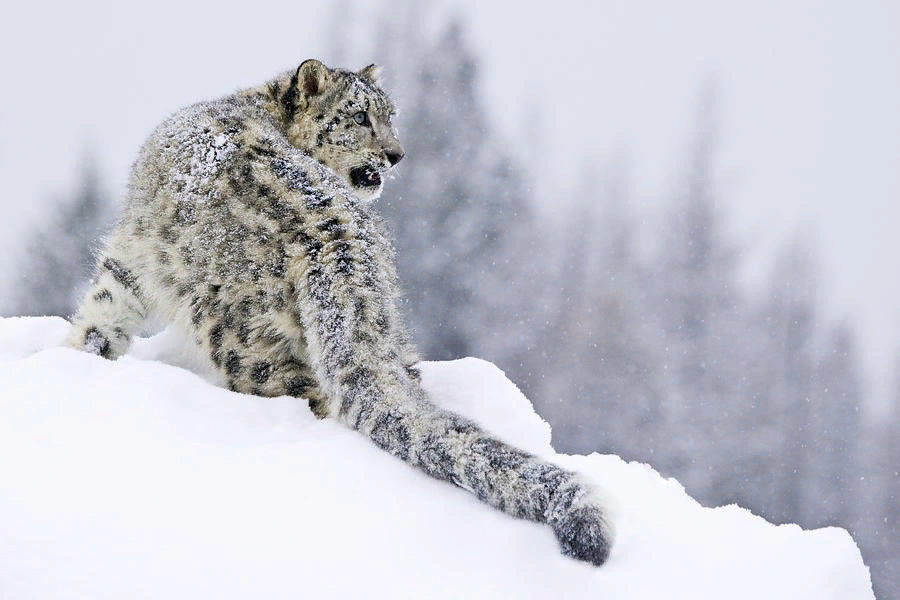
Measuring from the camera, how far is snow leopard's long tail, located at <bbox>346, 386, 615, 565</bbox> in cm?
252

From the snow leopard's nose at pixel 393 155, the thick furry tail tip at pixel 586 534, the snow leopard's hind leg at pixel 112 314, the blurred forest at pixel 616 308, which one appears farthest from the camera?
the blurred forest at pixel 616 308

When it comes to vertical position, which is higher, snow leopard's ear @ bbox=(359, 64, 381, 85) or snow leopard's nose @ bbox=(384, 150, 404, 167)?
snow leopard's ear @ bbox=(359, 64, 381, 85)

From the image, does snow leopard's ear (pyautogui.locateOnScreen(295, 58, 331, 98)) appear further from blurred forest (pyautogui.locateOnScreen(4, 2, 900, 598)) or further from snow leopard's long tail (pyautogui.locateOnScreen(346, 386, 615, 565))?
blurred forest (pyautogui.locateOnScreen(4, 2, 900, 598))

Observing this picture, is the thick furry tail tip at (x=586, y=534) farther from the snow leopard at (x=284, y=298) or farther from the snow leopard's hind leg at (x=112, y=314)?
the snow leopard's hind leg at (x=112, y=314)

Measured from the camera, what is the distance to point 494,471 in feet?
9.18

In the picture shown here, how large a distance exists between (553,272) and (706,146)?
710cm

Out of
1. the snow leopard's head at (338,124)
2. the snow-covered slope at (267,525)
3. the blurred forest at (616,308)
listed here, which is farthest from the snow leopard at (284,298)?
the blurred forest at (616,308)

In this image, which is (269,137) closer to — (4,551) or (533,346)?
(4,551)

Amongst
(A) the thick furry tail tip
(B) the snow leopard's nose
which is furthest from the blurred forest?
(A) the thick furry tail tip

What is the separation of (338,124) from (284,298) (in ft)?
6.11

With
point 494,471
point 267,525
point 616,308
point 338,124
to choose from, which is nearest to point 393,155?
point 338,124

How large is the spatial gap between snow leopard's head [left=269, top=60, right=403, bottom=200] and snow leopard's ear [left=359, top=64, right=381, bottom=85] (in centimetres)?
34

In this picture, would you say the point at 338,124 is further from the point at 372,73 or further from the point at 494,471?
the point at 494,471

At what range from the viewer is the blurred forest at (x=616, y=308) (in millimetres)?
18422
